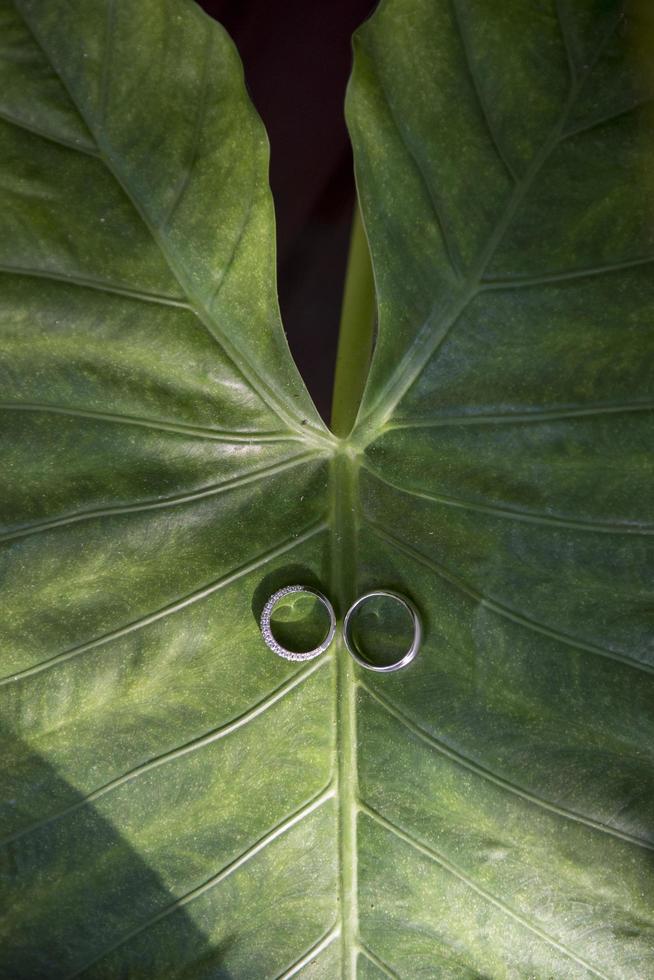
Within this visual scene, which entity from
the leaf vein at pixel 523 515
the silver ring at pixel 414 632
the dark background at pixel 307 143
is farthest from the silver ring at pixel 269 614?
the dark background at pixel 307 143

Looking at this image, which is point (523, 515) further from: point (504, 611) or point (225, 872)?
point (225, 872)

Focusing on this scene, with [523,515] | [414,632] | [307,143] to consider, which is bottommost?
[414,632]

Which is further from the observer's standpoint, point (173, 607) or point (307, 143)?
point (307, 143)


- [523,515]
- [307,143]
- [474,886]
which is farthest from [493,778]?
[307,143]

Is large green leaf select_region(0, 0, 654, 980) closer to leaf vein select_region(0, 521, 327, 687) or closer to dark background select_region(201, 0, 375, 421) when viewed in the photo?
leaf vein select_region(0, 521, 327, 687)

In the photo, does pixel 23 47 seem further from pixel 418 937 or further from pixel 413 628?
pixel 418 937

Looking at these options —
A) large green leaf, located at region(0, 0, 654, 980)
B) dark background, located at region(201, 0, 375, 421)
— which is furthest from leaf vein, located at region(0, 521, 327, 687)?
dark background, located at region(201, 0, 375, 421)

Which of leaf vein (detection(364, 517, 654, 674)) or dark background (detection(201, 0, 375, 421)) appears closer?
leaf vein (detection(364, 517, 654, 674))
